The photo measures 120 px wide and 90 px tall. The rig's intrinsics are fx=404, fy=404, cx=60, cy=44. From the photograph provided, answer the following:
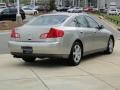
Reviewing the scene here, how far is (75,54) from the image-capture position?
36.1ft

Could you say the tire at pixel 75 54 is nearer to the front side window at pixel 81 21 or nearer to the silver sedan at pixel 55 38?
the silver sedan at pixel 55 38

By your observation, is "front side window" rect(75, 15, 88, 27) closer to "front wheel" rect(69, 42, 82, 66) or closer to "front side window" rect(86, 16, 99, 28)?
"front side window" rect(86, 16, 99, 28)

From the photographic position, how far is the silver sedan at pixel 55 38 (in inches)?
412

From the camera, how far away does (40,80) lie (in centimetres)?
882

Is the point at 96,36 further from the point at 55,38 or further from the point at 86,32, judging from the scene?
the point at 55,38

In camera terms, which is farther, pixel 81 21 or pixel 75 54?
pixel 81 21

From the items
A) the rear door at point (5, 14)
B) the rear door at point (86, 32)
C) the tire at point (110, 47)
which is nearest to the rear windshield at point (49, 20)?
the rear door at point (86, 32)

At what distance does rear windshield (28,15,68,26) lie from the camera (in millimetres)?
11250

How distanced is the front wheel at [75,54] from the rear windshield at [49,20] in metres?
0.81

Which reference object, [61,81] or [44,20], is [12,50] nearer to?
[44,20]

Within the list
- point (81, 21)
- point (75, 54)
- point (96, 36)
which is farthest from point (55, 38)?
point (96, 36)

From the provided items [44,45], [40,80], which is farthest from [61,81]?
[44,45]

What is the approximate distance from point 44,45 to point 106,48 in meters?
3.41

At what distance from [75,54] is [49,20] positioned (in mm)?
1265
